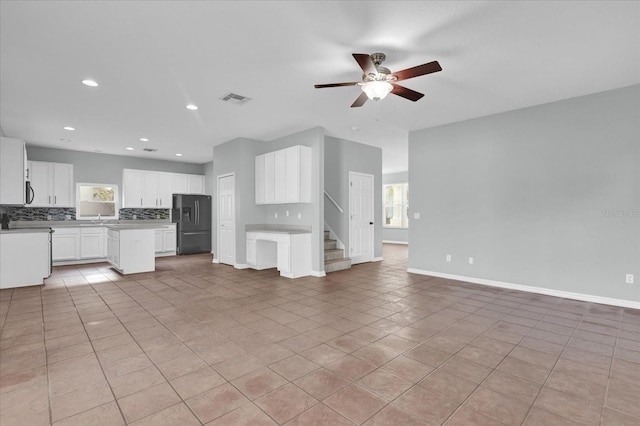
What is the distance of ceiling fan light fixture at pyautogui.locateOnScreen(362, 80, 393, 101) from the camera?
3.15m

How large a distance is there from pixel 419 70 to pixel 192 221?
8.08 m

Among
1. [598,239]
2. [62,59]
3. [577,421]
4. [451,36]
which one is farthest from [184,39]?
[598,239]

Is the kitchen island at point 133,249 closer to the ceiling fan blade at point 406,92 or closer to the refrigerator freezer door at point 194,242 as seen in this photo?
the refrigerator freezer door at point 194,242

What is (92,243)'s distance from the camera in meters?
7.71

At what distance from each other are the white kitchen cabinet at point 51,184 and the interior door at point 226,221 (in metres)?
3.97

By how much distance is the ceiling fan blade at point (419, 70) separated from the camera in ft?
Answer: 8.69

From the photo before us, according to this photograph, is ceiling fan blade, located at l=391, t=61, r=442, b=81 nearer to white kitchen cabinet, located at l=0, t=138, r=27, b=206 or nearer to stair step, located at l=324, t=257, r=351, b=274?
stair step, located at l=324, t=257, r=351, b=274

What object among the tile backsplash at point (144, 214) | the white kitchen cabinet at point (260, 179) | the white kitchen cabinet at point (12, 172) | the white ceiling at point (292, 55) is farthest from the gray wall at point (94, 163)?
the white kitchen cabinet at point (260, 179)

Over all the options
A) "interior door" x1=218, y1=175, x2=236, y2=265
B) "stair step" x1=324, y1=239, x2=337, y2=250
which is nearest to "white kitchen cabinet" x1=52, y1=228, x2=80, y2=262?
"interior door" x1=218, y1=175, x2=236, y2=265

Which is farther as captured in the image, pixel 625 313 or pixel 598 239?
pixel 598 239

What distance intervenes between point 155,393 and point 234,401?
0.56 meters

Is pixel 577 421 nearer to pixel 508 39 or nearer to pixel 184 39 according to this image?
pixel 508 39

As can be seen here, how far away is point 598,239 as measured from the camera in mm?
4211

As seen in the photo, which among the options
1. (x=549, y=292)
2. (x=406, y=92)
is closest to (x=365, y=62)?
(x=406, y=92)
